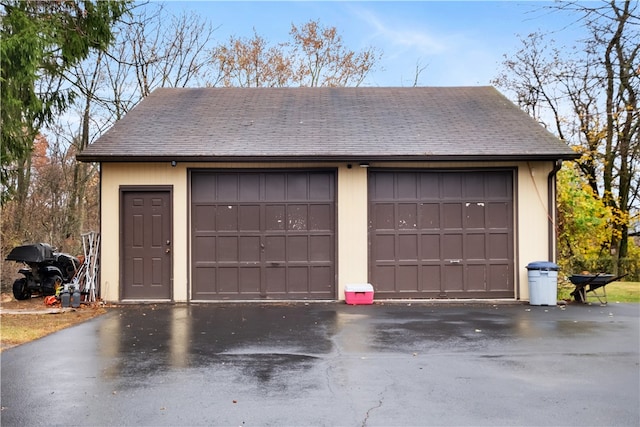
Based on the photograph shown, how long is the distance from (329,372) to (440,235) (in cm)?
629

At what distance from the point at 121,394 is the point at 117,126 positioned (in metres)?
8.58

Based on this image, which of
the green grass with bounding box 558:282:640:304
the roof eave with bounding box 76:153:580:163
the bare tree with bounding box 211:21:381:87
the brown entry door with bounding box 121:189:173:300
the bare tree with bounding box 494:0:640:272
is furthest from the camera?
the bare tree with bounding box 211:21:381:87

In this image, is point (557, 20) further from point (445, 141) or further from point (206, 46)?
point (206, 46)

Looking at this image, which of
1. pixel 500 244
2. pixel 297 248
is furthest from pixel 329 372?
pixel 500 244

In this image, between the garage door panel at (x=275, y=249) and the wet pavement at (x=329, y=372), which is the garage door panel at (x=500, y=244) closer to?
the wet pavement at (x=329, y=372)

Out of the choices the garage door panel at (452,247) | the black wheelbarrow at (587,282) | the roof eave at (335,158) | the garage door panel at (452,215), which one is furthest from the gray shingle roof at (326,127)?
the black wheelbarrow at (587,282)

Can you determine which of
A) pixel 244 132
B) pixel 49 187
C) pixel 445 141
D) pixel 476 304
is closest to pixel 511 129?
pixel 445 141

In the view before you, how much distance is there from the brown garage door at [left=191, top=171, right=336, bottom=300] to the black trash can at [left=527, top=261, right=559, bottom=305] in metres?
3.90

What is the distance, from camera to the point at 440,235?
11344 mm

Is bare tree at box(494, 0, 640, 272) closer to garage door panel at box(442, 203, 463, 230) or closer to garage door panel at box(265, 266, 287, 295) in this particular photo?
garage door panel at box(442, 203, 463, 230)

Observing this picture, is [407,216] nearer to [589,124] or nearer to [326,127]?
[326,127]

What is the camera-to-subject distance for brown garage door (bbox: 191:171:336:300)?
36.9 ft

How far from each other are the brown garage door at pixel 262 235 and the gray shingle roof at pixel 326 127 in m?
0.62

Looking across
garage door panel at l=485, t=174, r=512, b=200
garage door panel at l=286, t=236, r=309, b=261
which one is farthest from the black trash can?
garage door panel at l=286, t=236, r=309, b=261
